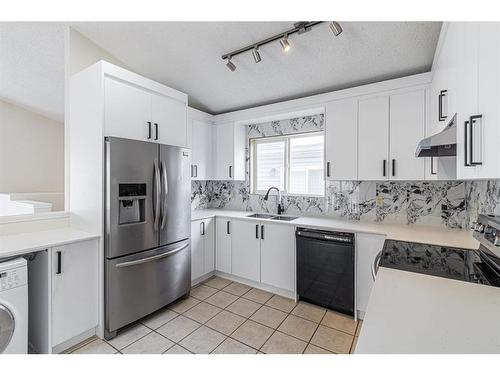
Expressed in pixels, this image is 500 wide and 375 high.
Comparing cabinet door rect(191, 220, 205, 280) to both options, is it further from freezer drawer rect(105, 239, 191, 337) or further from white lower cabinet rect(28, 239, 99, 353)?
white lower cabinet rect(28, 239, 99, 353)

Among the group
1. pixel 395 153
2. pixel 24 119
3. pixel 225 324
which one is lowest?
pixel 225 324

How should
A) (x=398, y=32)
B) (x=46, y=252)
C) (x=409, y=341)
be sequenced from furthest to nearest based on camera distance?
1. (x=398, y=32)
2. (x=46, y=252)
3. (x=409, y=341)

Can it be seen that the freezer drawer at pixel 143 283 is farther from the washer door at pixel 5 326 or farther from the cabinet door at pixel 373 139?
the cabinet door at pixel 373 139

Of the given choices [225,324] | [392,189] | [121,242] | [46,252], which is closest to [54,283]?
[46,252]

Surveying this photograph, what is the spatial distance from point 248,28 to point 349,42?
2.97ft

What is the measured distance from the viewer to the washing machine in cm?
150

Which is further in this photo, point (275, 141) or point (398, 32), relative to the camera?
point (275, 141)

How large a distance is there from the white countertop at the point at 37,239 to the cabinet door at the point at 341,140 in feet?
7.91

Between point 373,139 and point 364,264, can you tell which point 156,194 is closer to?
point 364,264

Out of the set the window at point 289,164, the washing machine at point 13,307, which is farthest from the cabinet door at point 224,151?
the washing machine at point 13,307

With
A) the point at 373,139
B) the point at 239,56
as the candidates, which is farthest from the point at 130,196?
the point at 373,139

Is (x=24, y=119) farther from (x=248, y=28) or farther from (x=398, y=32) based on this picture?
(x=398, y=32)

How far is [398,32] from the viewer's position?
6.47ft

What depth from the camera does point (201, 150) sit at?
11.3ft
